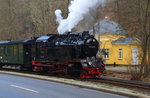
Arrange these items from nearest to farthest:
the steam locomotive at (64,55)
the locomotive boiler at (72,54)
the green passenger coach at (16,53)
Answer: the locomotive boiler at (72,54), the steam locomotive at (64,55), the green passenger coach at (16,53)

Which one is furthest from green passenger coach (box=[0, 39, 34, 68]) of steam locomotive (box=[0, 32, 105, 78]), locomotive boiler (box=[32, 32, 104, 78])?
locomotive boiler (box=[32, 32, 104, 78])

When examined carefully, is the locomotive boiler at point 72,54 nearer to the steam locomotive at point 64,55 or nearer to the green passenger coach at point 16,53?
the steam locomotive at point 64,55

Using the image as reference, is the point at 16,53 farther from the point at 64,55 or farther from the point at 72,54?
the point at 72,54

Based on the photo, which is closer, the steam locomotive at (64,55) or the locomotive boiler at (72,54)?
the locomotive boiler at (72,54)

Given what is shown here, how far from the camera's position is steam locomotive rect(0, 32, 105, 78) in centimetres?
1617

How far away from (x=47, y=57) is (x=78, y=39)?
3.52 m

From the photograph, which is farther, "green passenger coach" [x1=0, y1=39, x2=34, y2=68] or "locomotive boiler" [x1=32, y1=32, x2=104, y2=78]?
"green passenger coach" [x1=0, y1=39, x2=34, y2=68]

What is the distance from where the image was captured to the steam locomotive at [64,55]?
16.2 m

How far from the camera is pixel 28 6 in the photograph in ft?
186

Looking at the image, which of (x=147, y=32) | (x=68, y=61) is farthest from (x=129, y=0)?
(x=68, y=61)

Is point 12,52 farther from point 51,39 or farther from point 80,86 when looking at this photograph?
point 80,86

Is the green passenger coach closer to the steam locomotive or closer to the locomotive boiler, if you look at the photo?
the steam locomotive

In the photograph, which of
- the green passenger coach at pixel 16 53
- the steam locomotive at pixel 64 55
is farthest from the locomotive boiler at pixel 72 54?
the green passenger coach at pixel 16 53

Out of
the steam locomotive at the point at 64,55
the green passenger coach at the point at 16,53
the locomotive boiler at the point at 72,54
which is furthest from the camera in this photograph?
the green passenger coach at the point at 16,53
